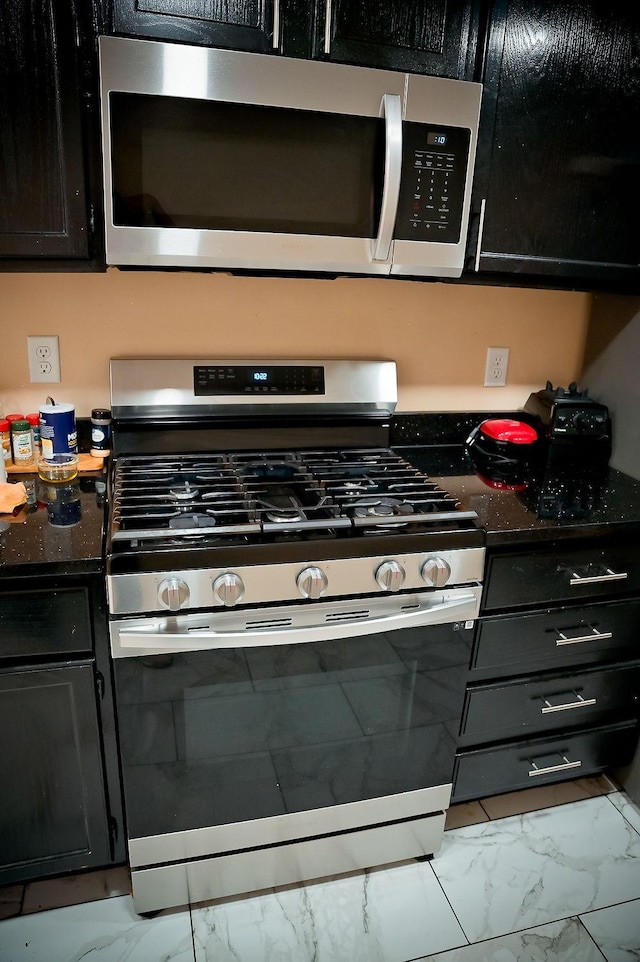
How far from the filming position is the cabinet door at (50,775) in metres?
1.32

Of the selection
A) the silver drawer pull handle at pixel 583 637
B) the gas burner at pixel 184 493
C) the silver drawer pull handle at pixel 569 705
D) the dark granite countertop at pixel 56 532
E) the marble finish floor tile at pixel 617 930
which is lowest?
the marble finish floor tile at pixel 617 930

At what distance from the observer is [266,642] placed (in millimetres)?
1331

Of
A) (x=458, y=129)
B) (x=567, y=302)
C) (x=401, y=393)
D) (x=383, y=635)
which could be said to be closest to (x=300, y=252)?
(x=458, y=129)

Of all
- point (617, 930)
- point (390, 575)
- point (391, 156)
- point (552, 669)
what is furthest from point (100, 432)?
point (617, 930)

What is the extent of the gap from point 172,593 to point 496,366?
4.01 ft

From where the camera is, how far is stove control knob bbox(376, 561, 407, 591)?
135 cm

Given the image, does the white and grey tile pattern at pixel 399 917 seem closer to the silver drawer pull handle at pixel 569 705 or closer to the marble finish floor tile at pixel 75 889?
the marble finish floor tile at pixel 75 889

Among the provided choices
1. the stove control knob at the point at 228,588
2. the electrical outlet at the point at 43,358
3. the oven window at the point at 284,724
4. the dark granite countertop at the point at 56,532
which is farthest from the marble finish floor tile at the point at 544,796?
the electrical outlet at the point at 43,358

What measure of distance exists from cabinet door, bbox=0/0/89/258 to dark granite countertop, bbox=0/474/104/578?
506 mm

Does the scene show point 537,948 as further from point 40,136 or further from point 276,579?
point 40,136

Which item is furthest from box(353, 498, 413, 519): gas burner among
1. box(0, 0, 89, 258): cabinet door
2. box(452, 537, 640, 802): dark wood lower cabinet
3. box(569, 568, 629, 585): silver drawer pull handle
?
box(0, 0, 89, 258): cabinet door

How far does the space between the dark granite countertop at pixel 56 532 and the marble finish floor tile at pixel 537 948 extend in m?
1.13

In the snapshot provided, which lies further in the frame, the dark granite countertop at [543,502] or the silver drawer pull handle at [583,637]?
the silver drawer pull handle at [583,637]

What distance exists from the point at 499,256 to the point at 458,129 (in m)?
0.29
